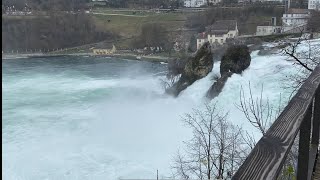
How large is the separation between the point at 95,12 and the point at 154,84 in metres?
37.2

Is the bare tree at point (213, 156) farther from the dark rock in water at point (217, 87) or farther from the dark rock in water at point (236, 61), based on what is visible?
the dark rock in water at point (236, 61)

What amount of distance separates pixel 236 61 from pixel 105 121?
23.4ft

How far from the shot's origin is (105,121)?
18.2m

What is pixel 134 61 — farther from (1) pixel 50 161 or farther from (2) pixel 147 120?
(1) pixel 50 161

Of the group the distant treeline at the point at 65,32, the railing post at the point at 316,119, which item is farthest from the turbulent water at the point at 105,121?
the distant treeline at the point at 65,32

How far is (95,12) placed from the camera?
200 ft

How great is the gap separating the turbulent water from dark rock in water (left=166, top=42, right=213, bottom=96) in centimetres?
44

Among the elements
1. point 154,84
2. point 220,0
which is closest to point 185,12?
point 220,0

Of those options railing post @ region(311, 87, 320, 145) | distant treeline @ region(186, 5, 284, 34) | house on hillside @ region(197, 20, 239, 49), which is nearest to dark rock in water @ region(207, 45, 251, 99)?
house on hillside @ region(197, 20, 239, 49)

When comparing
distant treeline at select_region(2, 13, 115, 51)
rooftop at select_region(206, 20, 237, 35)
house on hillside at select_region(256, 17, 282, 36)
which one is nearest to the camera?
rooftop at select_region(206, 20, 237, 35)

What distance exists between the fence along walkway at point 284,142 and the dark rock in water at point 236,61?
1822cm

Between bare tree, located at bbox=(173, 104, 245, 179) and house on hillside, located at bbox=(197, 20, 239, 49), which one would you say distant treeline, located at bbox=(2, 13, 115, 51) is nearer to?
house on hillside, located at bbox=(197, 20, 239, 49)

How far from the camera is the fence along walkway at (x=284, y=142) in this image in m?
0.84

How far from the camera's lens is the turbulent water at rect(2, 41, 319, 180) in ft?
40.6
